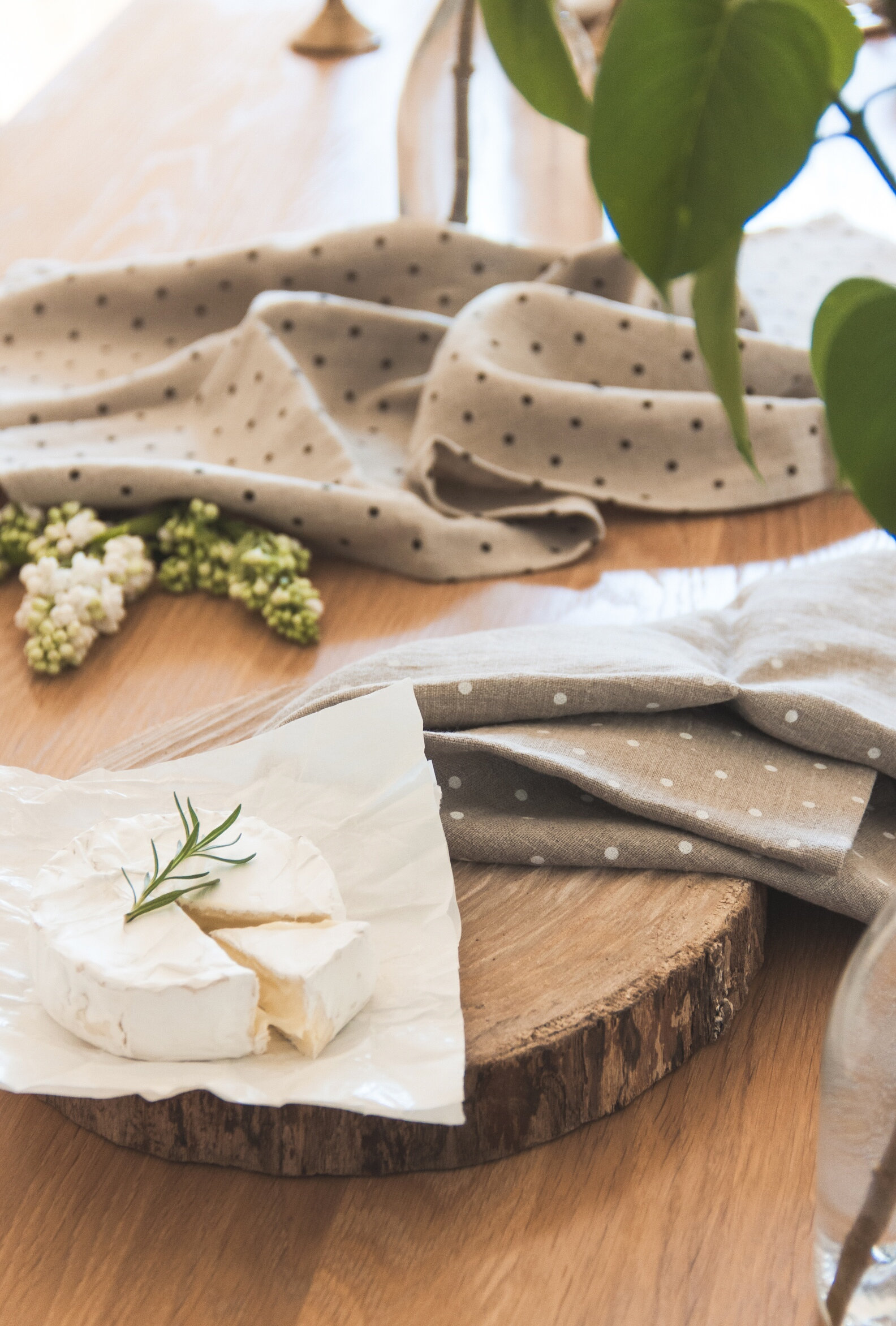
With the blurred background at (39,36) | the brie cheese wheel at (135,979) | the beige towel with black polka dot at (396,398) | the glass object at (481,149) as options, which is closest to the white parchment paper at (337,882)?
the brie cheese wheel at (135,979)

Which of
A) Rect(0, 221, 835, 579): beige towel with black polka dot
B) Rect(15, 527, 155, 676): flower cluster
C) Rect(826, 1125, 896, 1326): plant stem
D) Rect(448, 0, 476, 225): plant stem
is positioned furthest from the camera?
Rect(448, 0, 476, 225): plant stem

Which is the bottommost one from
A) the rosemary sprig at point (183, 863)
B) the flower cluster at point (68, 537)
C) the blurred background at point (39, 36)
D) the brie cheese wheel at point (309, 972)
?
the blurred background at point (39, 36)

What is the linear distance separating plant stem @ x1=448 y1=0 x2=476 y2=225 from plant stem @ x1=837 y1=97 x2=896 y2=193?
0.83 metres

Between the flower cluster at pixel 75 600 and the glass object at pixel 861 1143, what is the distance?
0.53 m

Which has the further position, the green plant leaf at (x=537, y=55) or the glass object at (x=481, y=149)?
the glass object at (x=481, y=149)

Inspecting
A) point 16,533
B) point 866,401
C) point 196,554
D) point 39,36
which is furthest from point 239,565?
point 39,36

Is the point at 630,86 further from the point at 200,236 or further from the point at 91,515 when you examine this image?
the point at 200,236

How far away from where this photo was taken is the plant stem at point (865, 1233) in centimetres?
34

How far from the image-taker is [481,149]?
1097 millimetres

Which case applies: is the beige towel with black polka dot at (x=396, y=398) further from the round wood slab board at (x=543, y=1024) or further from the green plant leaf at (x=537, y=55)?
the green plant leaf at (x=537, y=55)

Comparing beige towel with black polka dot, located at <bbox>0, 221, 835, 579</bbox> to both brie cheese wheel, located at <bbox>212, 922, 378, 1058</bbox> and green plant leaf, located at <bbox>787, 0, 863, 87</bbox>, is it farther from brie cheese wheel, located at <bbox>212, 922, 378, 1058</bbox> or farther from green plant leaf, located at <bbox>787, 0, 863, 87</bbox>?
green plant leaf, located at <bbox>787, 0, 863, 87</bbox>

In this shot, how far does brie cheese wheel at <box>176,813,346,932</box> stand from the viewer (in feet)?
1.48

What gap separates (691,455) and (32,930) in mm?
636

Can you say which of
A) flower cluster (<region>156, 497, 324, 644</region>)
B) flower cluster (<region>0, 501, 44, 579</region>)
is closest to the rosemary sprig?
flower cluster (<region>156, 497, 324, 644</region>)
